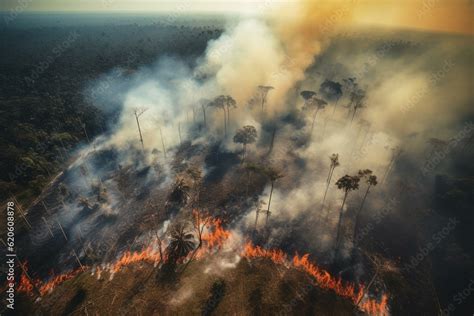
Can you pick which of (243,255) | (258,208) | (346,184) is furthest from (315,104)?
(243,255)

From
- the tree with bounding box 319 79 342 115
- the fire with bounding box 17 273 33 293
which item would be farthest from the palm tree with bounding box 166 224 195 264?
the tree with bounding box 319 79 342 115

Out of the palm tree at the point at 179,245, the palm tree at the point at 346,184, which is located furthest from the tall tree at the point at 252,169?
the palm tree at the point at 179,245

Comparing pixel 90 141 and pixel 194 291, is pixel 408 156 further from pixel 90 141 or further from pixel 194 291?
pixel 90 141

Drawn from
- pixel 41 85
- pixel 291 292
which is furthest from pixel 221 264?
pixel 41 85

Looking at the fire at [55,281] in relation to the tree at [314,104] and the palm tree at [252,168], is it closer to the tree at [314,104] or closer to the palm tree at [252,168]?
the palm tree at [252,168]

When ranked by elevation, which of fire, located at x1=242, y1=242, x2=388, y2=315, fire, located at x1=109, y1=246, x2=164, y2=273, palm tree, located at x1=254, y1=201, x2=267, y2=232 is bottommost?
fire, located at x1=242, y1=242, x2=388, y2=315

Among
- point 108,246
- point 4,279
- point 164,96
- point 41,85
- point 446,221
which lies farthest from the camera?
point 41,85

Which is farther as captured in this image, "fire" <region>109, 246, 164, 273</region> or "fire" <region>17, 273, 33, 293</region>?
"fire" <region>109, 246, 164, 273</region>

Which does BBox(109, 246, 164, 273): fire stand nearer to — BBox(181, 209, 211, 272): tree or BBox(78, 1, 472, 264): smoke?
BBox(181, 209, 211, 272): tree
